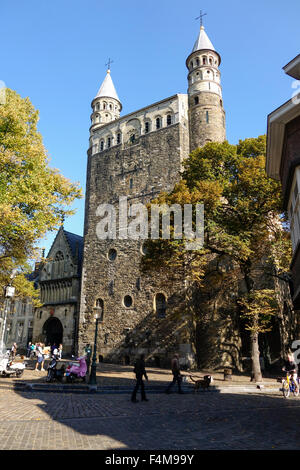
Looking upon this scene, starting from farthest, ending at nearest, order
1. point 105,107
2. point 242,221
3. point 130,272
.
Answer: point 105,107 → point 130,272 → point 242,221

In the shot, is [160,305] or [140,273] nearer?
[160,305]

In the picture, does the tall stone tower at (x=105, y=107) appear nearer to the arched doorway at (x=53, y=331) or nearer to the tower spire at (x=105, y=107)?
the tower spire at (x=105, y=107)

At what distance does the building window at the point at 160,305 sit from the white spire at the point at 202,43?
67.5 feet

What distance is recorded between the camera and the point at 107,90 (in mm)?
35156

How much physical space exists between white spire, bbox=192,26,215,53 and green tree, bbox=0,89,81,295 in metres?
18.5

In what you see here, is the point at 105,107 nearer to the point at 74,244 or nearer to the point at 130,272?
the point at 74,244

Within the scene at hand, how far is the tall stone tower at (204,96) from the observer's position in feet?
85.8

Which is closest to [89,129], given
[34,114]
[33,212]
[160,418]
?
[34,114]

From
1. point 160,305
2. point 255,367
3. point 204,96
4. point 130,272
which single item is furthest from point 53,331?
point 204,96

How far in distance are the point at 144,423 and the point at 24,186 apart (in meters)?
10.2

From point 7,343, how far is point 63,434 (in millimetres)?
36844

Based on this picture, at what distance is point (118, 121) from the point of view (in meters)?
31.0

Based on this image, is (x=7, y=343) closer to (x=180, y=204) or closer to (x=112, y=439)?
(x=180, y=204)

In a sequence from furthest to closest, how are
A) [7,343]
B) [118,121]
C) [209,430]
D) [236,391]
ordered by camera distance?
1. [7,343]
2. [118,121]
3. [236,391]
4. [209,430]
